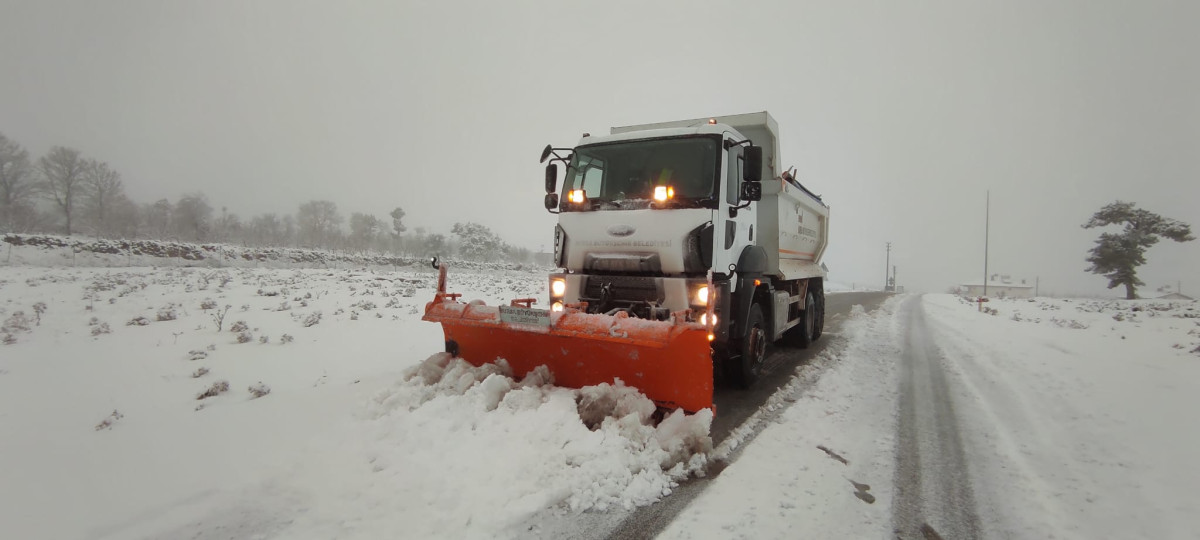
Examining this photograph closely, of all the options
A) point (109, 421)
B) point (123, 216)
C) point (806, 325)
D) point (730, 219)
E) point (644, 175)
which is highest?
point (123, 216)

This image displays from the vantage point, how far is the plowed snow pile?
278 centimetres

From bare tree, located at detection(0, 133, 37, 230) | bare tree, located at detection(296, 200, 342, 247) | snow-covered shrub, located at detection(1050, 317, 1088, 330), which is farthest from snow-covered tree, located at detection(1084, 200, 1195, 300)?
bare tree, located at detection(296, 200, 342, 247)

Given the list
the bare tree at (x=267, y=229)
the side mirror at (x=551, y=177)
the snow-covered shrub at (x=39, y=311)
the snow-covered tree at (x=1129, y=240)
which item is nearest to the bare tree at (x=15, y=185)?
the bare tree at (x=267, y=229)

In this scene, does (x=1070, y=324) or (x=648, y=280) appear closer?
(x=648, y=280)

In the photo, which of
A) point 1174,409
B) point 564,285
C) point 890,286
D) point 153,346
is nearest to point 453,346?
point 564,285

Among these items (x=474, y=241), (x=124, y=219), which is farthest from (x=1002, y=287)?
(x=124, y=219)

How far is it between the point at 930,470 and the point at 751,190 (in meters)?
3.18

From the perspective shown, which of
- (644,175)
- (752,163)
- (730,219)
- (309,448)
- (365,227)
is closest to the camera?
(309,448)

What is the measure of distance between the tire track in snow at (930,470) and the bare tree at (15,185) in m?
62.7

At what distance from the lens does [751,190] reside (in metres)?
5.51

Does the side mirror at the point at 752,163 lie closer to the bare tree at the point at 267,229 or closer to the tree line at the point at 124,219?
the tree line at the point at 124,219

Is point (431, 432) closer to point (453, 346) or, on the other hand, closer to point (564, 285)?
point (453, 346)

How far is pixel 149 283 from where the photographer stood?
15.2 metres

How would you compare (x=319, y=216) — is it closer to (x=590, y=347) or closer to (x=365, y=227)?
(x=365, y=227)
